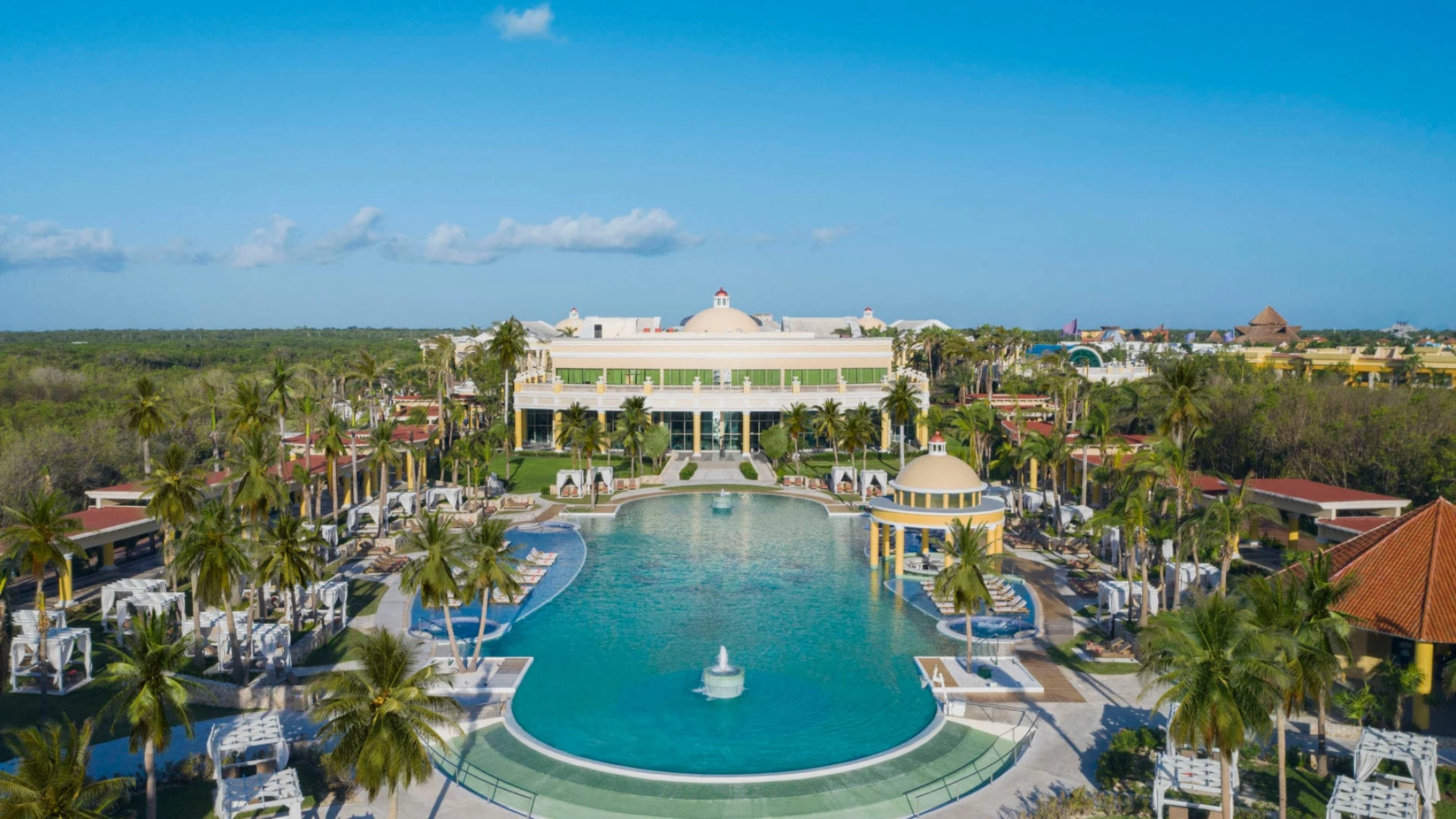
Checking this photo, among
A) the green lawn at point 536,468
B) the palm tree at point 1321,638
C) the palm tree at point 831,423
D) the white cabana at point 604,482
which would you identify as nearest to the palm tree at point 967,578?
the palm tree at point 1321,638

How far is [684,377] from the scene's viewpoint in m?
79.9

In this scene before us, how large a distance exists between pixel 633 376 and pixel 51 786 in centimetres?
6577

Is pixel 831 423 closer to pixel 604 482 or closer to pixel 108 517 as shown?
pixel 604 482

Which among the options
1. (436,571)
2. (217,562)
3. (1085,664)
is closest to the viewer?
(217,562)

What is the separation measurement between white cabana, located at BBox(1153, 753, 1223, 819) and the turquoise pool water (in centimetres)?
628

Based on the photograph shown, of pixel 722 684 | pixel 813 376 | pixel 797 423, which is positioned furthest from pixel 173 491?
pixel 813 376

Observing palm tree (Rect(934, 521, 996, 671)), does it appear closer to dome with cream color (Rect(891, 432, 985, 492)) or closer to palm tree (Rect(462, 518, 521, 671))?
dome with cream color (Rect(891, 432, 985, 492))

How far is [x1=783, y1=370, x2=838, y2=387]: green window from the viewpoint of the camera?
8025 cm

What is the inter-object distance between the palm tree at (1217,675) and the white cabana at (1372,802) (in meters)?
3.72

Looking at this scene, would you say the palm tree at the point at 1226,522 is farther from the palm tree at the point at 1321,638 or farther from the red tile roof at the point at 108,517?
the red tile roof at the point at 108,517

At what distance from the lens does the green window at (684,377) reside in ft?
261

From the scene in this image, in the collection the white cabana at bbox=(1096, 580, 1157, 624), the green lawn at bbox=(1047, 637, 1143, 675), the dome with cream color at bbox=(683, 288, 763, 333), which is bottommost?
the green lawn at bbox=(1047, 637, 1143, 675)

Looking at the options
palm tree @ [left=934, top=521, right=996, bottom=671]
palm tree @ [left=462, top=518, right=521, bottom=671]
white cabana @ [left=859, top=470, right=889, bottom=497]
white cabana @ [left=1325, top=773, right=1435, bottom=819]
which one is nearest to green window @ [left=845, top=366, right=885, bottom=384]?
white cabana @ [left=859, top=470, right=889, bottom=497]

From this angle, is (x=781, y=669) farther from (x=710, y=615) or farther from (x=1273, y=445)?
(x=1273, y=445)
